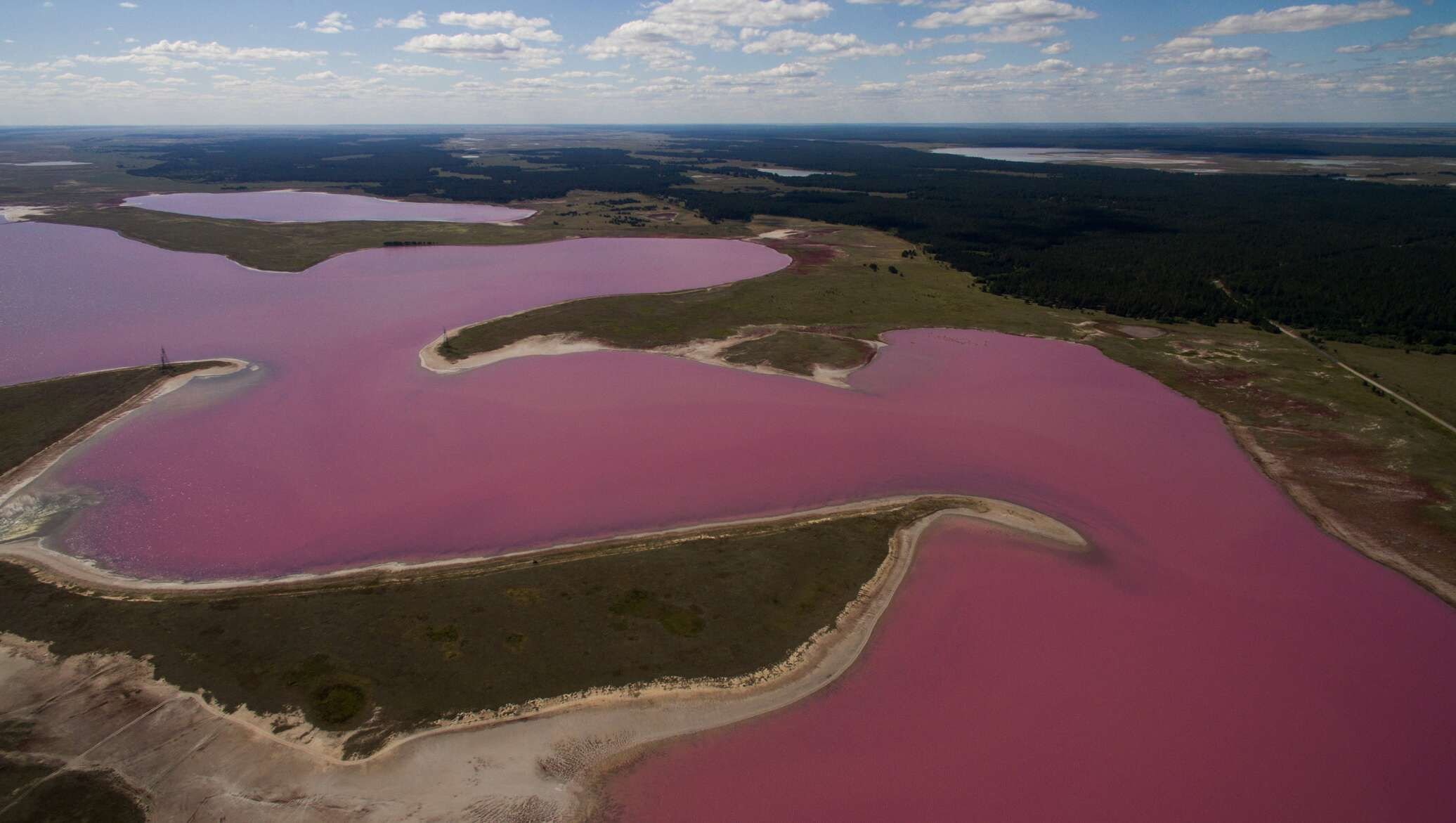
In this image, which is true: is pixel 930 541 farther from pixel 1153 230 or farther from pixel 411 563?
pixel 1153 230

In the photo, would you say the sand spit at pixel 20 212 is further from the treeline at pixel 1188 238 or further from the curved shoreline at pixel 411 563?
the curved shoreline at pixel 411 563

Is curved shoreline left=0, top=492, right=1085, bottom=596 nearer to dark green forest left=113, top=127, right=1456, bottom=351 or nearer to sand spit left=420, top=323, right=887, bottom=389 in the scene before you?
sand spit left=420, top=323, right=887, bottom=389

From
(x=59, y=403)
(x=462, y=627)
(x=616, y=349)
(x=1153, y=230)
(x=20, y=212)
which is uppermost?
(x=20, y=212)

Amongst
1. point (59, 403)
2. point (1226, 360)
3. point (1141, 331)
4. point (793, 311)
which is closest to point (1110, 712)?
point (1226, 360)

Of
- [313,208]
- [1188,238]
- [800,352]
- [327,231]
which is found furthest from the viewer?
[313,208]

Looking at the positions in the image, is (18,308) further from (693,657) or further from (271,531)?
(693,657)

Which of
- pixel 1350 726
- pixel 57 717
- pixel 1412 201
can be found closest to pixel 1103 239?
pixel 1412 201
